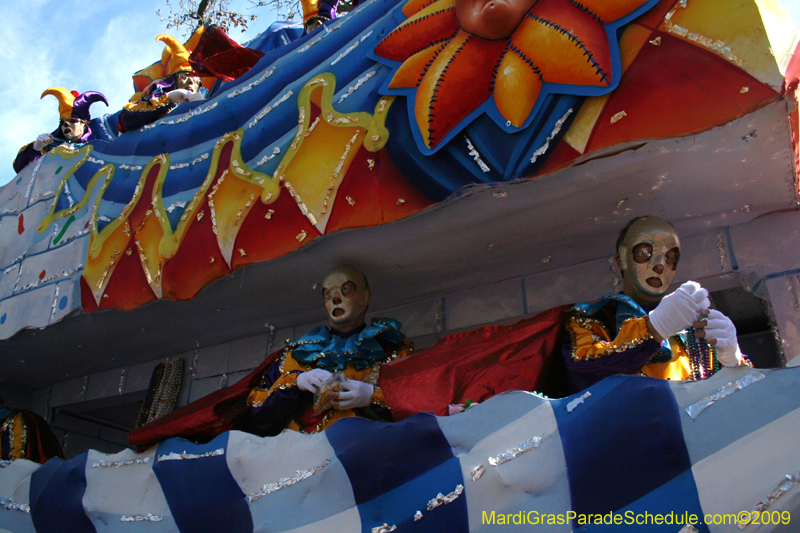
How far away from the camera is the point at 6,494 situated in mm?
3895

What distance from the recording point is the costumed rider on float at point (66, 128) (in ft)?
20.3

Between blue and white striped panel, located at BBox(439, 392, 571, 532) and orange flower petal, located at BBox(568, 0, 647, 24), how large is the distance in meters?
1.67

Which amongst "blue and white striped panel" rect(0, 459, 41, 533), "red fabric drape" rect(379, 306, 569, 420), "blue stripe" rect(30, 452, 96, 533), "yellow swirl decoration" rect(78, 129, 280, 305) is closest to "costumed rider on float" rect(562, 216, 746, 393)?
"red fabric drape" rect(379, 306, 569, 420)

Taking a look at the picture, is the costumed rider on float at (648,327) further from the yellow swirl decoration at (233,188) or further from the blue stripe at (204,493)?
the blue stripe at (204,493)

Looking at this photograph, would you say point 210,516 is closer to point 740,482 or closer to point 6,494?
point 6,494

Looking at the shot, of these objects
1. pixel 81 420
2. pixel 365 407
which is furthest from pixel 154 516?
pixel 81 420

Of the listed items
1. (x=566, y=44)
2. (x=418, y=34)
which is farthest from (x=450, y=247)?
(x=566, y=44)

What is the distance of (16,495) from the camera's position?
151 inches

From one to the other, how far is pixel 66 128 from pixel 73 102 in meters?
0.27

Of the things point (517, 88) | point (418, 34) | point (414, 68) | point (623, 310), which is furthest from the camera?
point (418, 34)

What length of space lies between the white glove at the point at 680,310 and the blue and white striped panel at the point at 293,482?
1.32 metres

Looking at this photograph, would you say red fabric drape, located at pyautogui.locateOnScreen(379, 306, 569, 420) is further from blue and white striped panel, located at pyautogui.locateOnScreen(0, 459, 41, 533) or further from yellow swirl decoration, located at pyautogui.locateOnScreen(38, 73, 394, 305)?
blue and white striped panel, located at pyautogui.locateOnScreen(0, 459, 41, 533)

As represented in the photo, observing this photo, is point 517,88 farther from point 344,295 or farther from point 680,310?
point 344,295

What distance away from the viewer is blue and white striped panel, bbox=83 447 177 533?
3221mm
